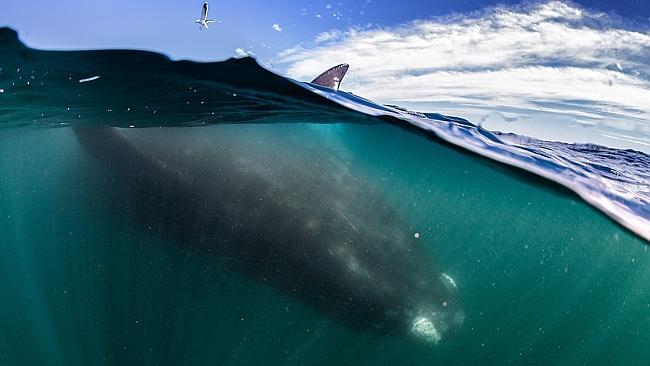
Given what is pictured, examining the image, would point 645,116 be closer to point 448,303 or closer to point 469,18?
point 469,18

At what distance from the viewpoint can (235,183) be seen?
33.1 ft

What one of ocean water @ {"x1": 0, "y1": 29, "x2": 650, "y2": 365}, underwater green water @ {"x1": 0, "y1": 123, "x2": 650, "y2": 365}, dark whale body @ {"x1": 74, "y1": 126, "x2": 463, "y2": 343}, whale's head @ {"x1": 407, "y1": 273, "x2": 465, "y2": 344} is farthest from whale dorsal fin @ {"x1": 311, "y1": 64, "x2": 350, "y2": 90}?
whale's head @ {"x1": 407, "y1": 273, "x2": 465, "y2": 344}

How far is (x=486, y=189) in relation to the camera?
63.7ft

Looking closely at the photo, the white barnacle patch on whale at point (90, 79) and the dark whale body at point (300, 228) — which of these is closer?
the white barnacle patch on whale at point (90, 79)

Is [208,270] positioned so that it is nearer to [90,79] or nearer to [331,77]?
[90,79]

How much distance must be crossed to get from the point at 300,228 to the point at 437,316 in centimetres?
463

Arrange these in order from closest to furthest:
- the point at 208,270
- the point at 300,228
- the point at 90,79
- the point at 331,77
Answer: the point at 331,77 → the point at 90,79 → the point at 300,228 → the point at 208,270

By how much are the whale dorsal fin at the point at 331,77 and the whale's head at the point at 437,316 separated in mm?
6251

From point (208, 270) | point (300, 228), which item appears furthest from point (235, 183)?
point (208, 270)

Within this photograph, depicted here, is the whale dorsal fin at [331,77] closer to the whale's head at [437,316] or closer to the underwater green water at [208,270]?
the underwater green water at [208,270]

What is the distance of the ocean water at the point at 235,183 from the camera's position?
8.88 meters

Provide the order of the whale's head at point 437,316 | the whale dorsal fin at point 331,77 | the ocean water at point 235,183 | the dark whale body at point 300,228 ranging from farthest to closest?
the whale's head at point 437,316 → the dark whale body at point 300,228 → the ocean water at point 235,183 → the whale dorsal fin at point 331,77

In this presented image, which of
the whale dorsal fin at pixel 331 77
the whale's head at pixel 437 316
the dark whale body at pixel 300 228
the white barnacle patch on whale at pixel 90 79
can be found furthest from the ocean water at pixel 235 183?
the whale's head at pixel 437 316

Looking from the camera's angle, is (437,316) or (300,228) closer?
(300,228)
